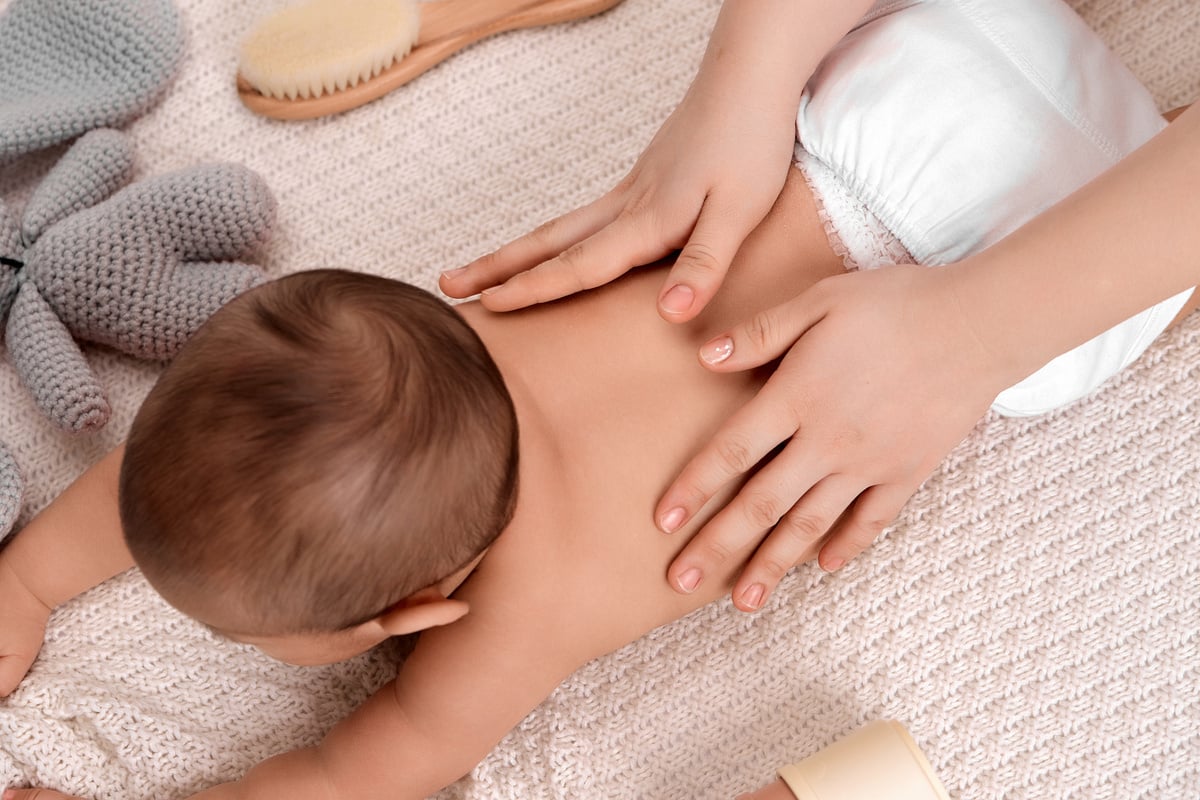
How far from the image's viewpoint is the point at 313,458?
63 cm

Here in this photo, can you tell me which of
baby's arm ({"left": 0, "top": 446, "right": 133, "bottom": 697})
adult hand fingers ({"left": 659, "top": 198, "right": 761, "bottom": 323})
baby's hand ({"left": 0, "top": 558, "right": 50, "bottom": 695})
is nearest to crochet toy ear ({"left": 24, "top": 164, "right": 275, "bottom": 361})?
baby's arm ({"left": 0, "top": 446, "right": 133, "bottom": 697})

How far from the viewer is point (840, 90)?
90 centimetres

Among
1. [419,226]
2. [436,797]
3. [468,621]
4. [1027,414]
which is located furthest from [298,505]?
[1027,414]

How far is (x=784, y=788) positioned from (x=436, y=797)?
12.6 inches

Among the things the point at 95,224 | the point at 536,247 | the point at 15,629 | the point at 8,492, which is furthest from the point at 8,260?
the point at 536,247

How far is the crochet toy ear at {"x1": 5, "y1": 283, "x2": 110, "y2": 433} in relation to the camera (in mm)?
966

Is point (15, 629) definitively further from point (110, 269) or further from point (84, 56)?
point (84, 56)

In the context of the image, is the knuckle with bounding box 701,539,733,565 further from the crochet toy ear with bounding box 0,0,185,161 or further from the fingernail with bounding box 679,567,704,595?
the crochet toy ear with bounding box 0,0,185,161

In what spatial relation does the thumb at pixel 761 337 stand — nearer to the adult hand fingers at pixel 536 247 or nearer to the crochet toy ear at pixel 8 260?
the adult hand fingers at pixel 536 247

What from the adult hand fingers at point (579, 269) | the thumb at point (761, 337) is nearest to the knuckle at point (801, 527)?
the thumb at point (761, 337)

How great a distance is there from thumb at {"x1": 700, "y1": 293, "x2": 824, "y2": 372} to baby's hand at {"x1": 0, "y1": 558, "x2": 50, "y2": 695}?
649 mm

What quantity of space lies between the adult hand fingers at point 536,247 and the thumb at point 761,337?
6.9 inches

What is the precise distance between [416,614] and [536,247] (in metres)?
0.35

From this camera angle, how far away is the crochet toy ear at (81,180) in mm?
1023
